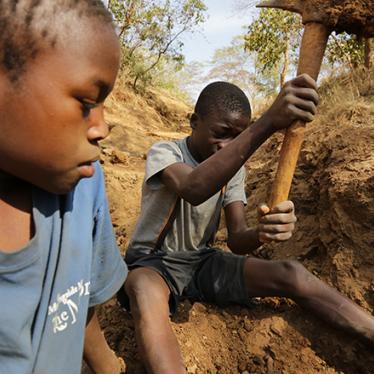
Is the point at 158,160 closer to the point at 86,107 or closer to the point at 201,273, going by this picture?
the point at 201,273

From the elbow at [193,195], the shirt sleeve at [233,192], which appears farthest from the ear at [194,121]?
the elbow at [193,195]

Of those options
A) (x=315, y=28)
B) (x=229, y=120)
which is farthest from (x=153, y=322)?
(x=315, y=28)

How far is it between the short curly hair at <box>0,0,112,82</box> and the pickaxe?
90 cm

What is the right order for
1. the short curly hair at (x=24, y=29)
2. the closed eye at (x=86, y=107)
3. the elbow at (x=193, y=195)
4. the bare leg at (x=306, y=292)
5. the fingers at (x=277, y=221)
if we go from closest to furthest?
the short curly hair at (x=24, y=29)
the closed eye at (x=86, y=107)
the fingers at (x=277, y=221)
the elbow at (x=193, y=195)
the bare leg at (x=306, y=292)

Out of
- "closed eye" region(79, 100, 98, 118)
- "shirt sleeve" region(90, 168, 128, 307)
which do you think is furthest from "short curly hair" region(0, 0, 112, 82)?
"shirt sleeve" region(90, 168, 128, 307)

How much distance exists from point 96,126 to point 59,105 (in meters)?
0.10

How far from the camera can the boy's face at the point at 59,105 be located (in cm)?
84

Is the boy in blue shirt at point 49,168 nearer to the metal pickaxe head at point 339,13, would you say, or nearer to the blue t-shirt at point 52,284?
the blue t-shirt at point 52,284

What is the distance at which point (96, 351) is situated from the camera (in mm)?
1495

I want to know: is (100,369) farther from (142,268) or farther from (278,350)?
(278,350)

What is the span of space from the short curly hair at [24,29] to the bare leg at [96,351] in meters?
0.87

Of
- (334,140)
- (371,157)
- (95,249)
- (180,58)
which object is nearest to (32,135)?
(95,249)

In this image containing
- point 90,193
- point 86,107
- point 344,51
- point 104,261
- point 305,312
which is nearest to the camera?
point 86,107

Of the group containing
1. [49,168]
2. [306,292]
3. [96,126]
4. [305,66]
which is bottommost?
[306,292]
